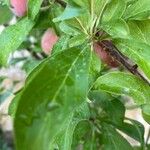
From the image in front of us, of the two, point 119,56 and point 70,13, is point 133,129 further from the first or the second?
point 70,13

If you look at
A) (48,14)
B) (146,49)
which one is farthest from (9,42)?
(146,49)

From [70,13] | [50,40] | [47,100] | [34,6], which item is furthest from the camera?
[50,40]

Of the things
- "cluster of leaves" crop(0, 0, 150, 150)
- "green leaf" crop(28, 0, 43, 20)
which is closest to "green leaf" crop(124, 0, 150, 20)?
"cluster of leaves" crop(0, 0, 150, 150)

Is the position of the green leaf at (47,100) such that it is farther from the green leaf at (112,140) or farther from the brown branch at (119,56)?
the green leaf at (112,140)

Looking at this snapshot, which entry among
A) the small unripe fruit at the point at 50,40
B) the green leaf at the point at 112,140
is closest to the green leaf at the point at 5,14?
the small unripe fruit at the point at 50,40

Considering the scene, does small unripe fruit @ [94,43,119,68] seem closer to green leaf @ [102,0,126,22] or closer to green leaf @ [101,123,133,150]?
green leaf @ [102,0,126,22]

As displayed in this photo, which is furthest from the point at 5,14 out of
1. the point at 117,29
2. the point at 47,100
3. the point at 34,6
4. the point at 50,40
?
the point at 47,100
